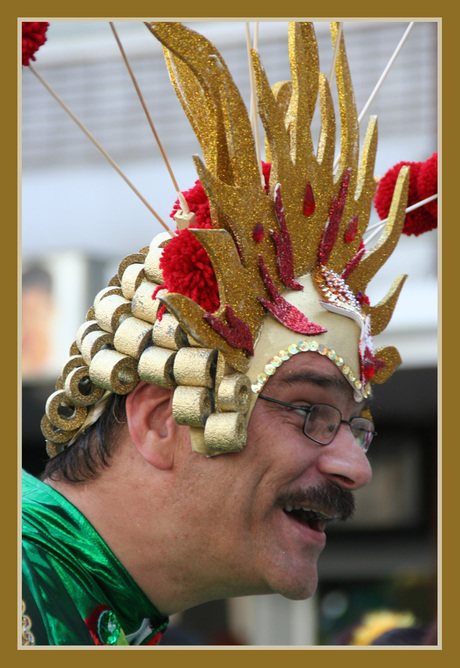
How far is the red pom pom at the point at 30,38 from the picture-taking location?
2359mm

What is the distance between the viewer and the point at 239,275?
2.23 m

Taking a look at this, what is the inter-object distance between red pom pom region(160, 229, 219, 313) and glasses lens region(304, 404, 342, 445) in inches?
14.3

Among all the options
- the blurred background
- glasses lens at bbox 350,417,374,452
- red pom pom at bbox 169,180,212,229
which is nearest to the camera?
red pom pom at bbox 169,180,212,229

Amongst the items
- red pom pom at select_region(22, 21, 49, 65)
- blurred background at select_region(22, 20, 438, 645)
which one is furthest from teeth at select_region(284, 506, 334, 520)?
blurred background at select_region(22, 20, 438, 645)

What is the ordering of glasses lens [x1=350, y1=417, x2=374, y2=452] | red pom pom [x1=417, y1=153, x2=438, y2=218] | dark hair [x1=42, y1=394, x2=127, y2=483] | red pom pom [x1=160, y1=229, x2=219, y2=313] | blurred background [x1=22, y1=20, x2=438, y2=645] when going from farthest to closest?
blurred background [x1=22, y1=20, x2=438, y2=645] → red pom pom [x1=417, y1=153, x2=438, y2=218] → glasses lens [x1=350, y1=417, x2=374, y2=452] → dark hair [x1=42, y1=394, x2=127, y2=483] → red pom pom [x1=160, y1=229, x2=219, y2=313]

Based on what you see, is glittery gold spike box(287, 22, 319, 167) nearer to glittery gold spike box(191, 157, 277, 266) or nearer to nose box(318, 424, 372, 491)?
glittery gold spike box(191, 157, 277, 266)

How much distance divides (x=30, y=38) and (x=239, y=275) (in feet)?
2.69

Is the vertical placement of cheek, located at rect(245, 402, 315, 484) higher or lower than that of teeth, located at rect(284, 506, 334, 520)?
higher

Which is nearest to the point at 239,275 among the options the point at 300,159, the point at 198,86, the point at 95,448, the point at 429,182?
the point at 300,159

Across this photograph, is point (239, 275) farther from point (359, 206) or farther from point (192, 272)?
point (359, 206)

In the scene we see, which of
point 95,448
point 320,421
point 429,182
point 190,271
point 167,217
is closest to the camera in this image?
point 190,271

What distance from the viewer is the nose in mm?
2293

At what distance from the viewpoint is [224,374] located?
2195 mm

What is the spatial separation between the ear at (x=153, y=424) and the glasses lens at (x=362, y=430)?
20.0 inches
